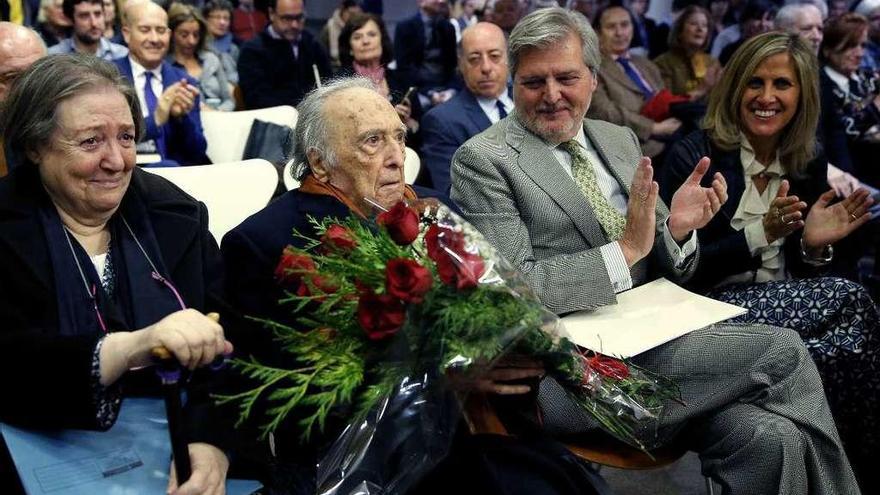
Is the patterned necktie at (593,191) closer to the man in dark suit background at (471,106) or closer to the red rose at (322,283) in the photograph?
the red rose at (322,283)

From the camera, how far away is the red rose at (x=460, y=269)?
1739mm

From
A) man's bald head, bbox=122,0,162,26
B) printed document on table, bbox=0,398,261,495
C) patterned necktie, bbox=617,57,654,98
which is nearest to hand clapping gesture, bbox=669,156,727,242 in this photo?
printed document on table, bbox=0,398,261,495

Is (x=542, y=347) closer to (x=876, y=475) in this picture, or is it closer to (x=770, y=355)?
(x=770, y=355)

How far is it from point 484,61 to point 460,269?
3494mm

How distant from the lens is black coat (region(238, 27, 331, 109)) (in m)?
6.47

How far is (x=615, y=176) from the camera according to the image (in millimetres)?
2949

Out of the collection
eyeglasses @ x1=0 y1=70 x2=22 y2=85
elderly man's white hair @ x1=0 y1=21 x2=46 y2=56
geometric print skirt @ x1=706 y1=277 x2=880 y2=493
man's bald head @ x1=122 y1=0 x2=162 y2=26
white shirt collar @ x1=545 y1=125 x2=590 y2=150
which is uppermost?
elderly man's white hair @ x1=0 y1=21 x2=46 y2=56

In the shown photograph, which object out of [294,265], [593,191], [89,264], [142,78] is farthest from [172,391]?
[142,78]

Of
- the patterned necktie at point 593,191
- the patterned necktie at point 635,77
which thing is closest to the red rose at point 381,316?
the patterned necktie at point 593,191

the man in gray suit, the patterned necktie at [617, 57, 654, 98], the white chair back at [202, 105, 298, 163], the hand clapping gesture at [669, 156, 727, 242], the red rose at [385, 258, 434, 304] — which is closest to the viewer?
the red rose at [385, 258, 434, 304]

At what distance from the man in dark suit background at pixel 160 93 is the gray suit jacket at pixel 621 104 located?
221cm

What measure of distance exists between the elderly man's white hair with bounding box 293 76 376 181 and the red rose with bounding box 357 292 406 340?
731 mm

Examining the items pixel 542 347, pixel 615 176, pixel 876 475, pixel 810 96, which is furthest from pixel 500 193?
pixel 876 475

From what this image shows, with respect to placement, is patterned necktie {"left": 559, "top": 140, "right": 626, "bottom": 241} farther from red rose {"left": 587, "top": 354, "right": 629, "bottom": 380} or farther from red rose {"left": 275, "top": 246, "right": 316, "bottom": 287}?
red rose {"left": 275, "top": 246, "right": 316, "bottom": 287}
